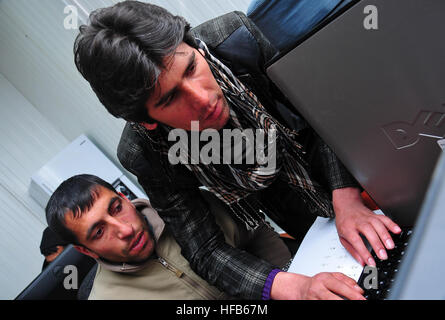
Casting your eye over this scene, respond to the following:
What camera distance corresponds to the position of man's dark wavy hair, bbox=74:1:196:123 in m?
0.64

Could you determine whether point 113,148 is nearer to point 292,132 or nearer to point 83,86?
point 83,86

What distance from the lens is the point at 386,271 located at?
0.57m

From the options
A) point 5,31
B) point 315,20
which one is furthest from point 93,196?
point 5,31

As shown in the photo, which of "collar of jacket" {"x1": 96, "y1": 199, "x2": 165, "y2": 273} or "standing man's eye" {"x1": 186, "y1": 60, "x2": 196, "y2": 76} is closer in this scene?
"standing man's eye" {"x1": 186, "y1": 60, "x2": 196, "y2": 76}

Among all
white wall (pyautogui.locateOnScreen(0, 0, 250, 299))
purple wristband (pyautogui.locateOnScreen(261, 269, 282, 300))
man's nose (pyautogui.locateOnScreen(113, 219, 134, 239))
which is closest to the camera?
purple wristband (pyautogui.locateOnScreen(261, 269, 282, 300))

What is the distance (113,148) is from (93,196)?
74cm

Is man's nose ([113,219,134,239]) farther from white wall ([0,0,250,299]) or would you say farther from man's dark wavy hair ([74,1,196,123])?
white wall ([0,0,250,299])

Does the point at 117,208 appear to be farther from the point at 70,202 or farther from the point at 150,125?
the point at 150,125

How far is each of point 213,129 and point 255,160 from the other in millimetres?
140

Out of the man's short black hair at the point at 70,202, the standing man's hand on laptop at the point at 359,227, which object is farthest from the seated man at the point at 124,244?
the standing man's hand on laptop at the point at 359,227

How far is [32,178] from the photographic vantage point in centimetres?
164

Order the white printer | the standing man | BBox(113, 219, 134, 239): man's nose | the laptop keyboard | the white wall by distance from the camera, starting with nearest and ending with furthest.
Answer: the laptop keyboard → the standing man → BBox(113, 219, 134, 239): man's nose → the white wall → the white printer

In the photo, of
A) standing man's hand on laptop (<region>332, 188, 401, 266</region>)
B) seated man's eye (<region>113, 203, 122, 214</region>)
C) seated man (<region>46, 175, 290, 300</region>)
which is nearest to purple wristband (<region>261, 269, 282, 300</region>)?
standing man's hand on laptop (<region>332, 188, 401, 266</region>)

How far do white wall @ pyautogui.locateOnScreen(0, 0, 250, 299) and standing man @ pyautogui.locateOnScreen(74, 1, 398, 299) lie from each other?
0.69 metres
